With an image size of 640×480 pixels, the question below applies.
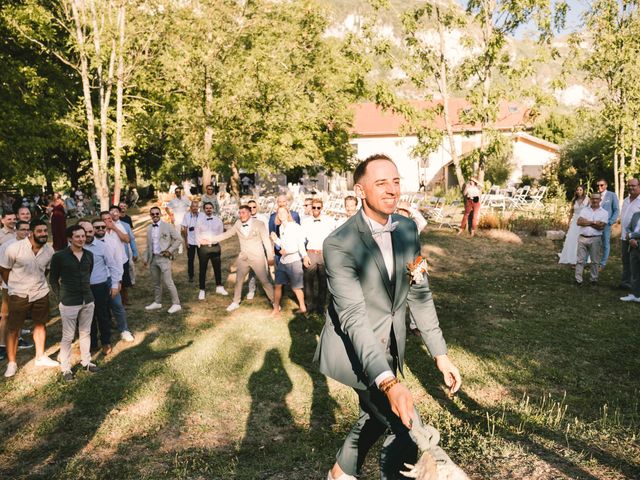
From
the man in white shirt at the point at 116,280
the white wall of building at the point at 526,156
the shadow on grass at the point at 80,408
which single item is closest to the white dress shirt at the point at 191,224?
the man in white shirt at the point at 116,280

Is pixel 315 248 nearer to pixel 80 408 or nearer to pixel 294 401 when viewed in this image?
pixel 294 401

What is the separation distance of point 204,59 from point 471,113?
11012mm

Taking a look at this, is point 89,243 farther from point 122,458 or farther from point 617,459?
point 617,459

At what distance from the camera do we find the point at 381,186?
2.91m

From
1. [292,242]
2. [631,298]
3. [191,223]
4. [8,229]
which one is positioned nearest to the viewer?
[8,229]

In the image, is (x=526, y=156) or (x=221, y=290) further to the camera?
(x=526, y=156)

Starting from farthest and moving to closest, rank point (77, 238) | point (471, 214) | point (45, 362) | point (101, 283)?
point (471, 214) → point (101, 283) → point (45, 362) → point (77, 238)

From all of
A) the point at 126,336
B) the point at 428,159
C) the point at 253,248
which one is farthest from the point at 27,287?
the point at 428,159

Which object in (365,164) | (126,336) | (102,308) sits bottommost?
(126,336)

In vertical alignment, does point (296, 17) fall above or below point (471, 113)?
above

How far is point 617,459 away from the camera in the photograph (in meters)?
4.14

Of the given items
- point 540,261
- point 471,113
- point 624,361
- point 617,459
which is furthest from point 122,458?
point 471,113

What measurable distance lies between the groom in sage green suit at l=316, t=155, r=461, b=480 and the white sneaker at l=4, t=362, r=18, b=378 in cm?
561

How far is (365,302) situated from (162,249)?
7.08 m
